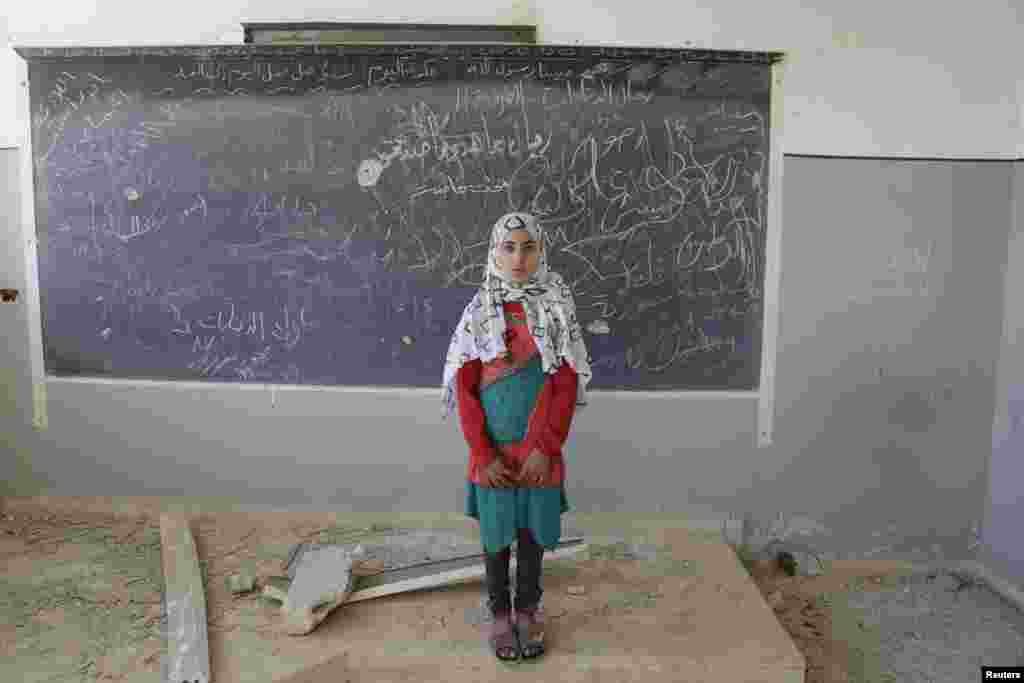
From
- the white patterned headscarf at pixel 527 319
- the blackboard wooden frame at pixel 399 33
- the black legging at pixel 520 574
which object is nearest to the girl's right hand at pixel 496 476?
the black legging at pixel 520 574

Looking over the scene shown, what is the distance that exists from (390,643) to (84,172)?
2.58m

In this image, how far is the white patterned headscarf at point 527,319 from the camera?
7.57ft

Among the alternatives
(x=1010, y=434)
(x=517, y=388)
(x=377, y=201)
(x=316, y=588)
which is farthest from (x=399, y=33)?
(x=1010, y=434)

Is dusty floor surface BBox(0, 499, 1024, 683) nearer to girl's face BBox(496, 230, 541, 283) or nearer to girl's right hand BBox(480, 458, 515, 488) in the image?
girl's right hand BBox(480, 458, 515, 488)

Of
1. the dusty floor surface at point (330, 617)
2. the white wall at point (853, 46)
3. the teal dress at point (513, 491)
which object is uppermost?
the white wall at point (853, 46)

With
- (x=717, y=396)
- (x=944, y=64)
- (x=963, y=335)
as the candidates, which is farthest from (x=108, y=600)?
(x=944, y=64)

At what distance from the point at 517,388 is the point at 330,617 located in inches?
43.8

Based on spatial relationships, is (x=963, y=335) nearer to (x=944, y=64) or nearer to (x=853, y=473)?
(x=853, y=473)

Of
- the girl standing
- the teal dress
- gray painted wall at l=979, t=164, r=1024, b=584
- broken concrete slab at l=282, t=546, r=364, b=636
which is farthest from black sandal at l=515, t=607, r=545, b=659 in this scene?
gray painted wall at l=979, t=164, r=1024, b=584

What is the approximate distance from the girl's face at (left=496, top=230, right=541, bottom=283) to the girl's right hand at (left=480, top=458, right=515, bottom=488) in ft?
1.93

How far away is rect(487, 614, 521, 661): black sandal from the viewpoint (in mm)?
2379

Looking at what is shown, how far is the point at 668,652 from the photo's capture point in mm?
2453

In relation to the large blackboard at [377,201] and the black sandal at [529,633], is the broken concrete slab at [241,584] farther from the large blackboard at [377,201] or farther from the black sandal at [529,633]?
the black sandal at [529,633]

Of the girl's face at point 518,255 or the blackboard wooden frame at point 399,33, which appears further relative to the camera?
the blackboard wooden frame at point 399,33
